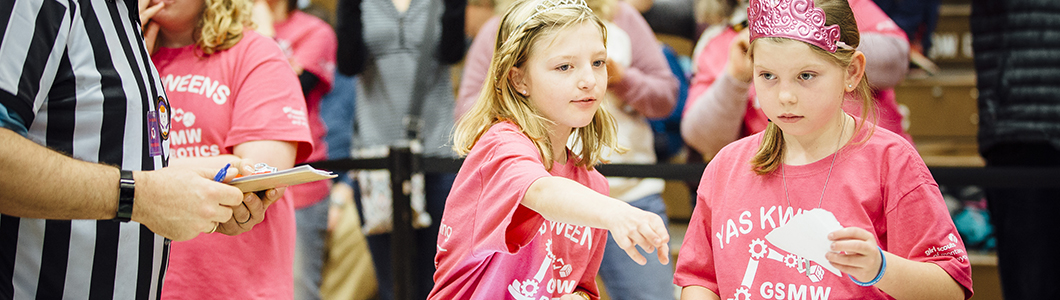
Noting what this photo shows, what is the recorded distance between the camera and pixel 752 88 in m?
2.47

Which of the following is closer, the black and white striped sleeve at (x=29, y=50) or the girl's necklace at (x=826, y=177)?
the black and white striped sleeve at (x=29, y=50)

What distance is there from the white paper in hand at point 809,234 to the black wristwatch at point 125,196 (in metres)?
1.05

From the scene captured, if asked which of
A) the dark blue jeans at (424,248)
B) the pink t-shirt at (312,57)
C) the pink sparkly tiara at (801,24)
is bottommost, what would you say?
the dark blue jeans at (424,248)

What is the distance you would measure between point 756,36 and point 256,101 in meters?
1.19

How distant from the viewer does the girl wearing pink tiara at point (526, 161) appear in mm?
1480

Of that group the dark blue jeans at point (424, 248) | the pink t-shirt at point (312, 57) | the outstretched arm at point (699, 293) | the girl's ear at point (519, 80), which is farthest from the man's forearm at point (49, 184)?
the pink t-shirt at point (312, 57)

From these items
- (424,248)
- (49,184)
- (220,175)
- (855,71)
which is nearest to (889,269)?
(855,71)

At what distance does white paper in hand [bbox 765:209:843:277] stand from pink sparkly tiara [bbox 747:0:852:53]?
36cm

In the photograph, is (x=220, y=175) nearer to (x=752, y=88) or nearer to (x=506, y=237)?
(x=506, y=237)

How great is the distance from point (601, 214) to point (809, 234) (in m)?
0.32

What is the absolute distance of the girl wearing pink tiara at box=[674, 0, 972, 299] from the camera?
53.2 inches

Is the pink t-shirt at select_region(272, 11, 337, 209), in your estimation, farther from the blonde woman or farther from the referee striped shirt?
the referee striped shirt

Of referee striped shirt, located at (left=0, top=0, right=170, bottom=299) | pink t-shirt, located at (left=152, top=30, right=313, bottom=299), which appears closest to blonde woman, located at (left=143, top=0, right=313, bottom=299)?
pink t-shirt, located at (left=152, top=30, right=313, bottom=299)

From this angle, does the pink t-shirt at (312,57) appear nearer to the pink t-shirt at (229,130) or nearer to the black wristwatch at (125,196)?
the pink t-shirt at (229,130)
